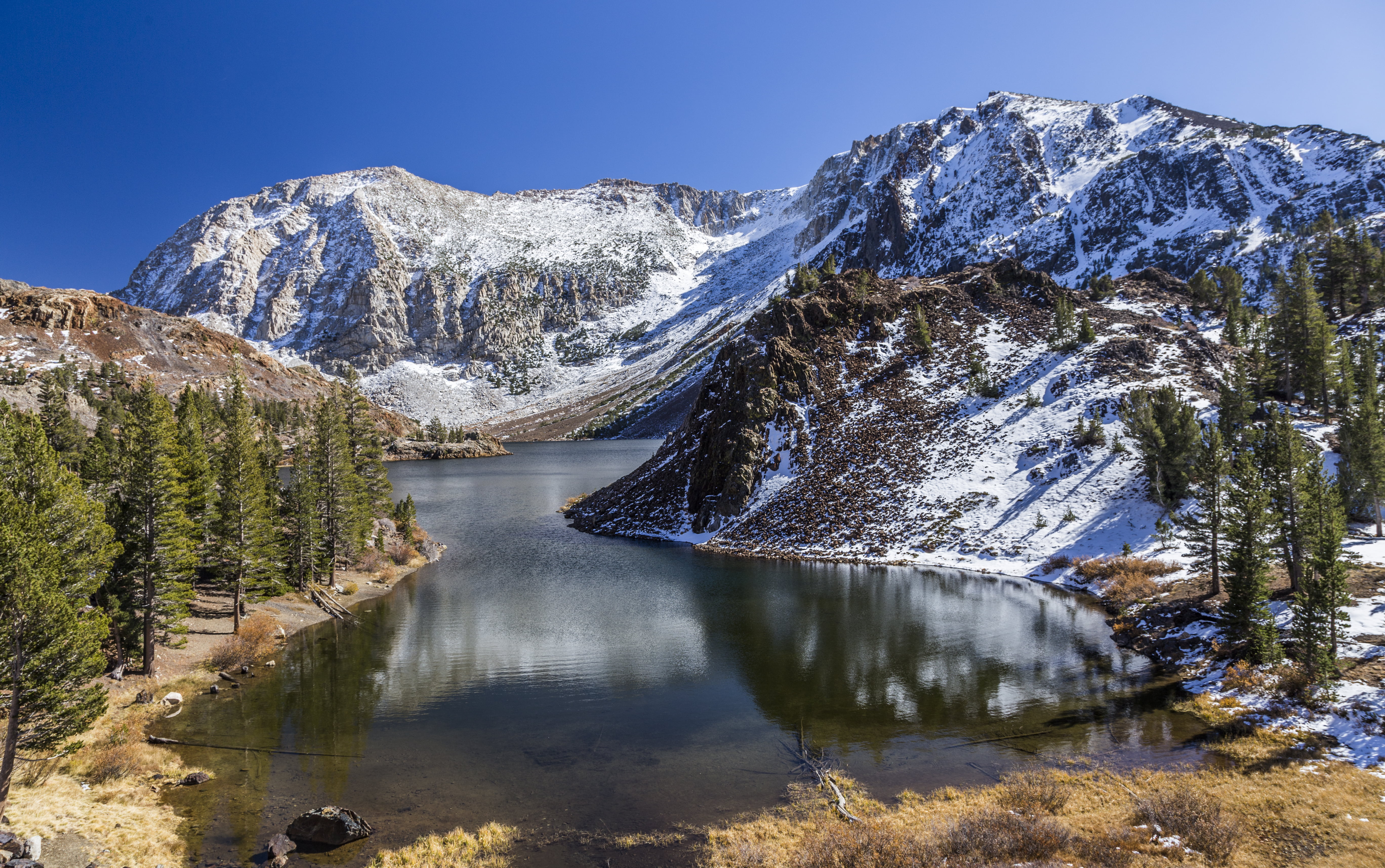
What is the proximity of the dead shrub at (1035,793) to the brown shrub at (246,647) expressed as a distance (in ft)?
118

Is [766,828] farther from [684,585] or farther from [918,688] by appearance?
[684,585]

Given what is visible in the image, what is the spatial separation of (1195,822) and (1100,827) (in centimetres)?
219

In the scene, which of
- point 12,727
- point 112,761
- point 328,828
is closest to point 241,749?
point 112,761

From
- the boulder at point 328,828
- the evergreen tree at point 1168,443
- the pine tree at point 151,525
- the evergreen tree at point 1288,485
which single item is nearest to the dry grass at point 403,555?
the pine tree at point 151,525

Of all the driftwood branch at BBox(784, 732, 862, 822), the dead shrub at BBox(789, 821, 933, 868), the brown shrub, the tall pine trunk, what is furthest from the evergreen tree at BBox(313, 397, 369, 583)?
the dead shrub at BBox(789, 821, 933, 868)

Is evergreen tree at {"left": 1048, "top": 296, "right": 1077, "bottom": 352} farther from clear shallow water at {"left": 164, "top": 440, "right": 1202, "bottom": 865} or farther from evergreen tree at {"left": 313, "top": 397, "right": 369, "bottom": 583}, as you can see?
evergreen tree at {"left": 313, "top": 397, "right": 369, "bottom": 583}

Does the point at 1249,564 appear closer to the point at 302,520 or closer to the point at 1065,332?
the point at 1065,332

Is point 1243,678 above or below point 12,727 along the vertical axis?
below

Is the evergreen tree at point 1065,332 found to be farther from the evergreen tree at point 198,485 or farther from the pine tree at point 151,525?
the pine tree at point 151,525

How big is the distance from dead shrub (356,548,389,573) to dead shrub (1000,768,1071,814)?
4969 centimetres

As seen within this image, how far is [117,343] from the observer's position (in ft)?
526

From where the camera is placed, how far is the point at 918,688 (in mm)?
27812

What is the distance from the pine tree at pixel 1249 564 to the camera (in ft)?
87.1

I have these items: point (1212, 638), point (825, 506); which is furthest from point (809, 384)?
point (1212, 638)
